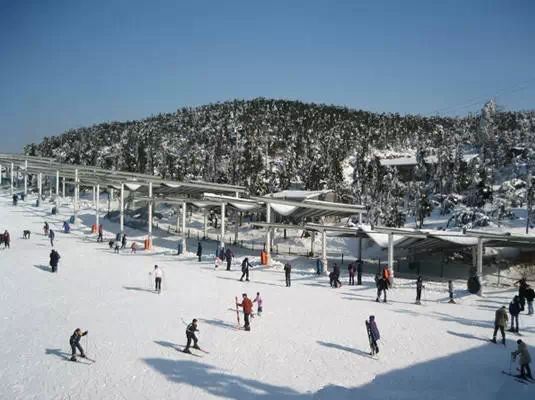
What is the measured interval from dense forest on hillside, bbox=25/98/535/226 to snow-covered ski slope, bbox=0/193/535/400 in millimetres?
31128

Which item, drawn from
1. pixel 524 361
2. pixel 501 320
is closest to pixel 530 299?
pixel 501 320

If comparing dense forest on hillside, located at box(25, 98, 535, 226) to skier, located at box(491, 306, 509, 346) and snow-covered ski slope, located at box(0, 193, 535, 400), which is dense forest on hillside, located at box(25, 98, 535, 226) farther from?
skier, located at box(491, 306, 509, 346)

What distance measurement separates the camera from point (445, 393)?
1020cm

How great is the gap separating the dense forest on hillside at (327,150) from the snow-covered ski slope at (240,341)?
102 feet

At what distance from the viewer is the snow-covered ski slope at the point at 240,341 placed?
34.5 feet

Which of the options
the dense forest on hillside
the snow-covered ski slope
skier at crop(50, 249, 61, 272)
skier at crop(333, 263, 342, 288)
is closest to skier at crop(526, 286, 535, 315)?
the snow-covered ski slope

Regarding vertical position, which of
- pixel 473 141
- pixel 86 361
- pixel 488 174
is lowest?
pixel 86 361

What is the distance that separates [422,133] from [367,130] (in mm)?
12987

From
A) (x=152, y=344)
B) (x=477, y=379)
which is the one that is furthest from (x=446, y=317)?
(x=152, y=344)

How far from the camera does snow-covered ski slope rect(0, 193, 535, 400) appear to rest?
34.5 feet

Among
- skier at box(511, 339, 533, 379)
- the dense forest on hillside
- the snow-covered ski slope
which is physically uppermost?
the dense forest on hillside

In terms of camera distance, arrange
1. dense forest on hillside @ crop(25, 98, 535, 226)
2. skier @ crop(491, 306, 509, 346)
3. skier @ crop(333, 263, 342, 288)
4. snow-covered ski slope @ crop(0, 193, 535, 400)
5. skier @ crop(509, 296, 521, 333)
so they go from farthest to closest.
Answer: dense forest on hillside @ crop(25, 98, 535, 226) < skier @ crop(333, 263, 342, 288) < skier @ crop(509, 296, 521, 333) < skier @ crop(491, 306, 509, 346) < snow-covered ski slope @ crop(0, 193, 535, 400)

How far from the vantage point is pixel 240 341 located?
1337 cm

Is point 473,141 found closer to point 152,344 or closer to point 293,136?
point 293,136
